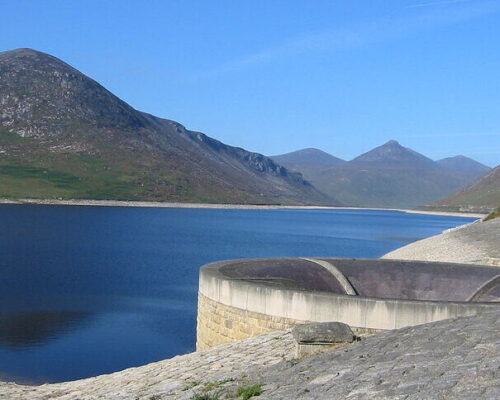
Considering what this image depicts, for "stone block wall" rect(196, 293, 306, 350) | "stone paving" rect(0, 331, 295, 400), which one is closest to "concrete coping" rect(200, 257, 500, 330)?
"stone block wall" rect(196, 293, 306, 350)

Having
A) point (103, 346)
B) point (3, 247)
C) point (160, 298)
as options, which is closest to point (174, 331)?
point (103, 346)

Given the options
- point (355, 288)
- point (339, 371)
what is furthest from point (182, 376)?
point (355, 288)

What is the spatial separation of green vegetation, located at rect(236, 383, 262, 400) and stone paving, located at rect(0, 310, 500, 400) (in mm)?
113

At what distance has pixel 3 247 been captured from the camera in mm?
69875

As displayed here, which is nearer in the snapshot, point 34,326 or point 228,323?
point 228,323

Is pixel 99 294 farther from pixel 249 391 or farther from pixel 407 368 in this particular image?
pixel 407 368

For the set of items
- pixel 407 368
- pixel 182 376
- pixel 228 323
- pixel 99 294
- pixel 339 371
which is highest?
pixel 407 368

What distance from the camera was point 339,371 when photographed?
10.1 m

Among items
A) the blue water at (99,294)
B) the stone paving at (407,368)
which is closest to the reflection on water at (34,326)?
the blue water at (99,294)

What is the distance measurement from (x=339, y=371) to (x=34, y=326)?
26.9 m

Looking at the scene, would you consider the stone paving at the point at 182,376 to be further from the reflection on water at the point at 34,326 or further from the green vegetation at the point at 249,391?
the reflection on water at the point at 34,326

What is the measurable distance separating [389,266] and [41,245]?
188 feet

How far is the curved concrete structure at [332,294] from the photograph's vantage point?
15.5 m

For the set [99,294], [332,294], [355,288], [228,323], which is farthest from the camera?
[99,294]
